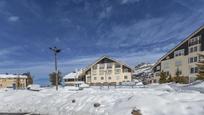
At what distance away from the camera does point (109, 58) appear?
9700cm

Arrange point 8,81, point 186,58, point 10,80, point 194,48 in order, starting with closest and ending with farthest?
point 194,48 → point 186,58 → point 8,81 → point 10,80

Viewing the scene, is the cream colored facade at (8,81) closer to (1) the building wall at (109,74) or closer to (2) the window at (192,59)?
(1) the building wall at (109,74)

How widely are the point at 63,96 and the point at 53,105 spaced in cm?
183

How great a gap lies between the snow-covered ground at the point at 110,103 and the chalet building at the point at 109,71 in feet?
227

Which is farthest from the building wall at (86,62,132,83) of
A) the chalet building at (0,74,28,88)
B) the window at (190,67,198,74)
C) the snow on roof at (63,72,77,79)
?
the chalet building at (0,74,28,88)

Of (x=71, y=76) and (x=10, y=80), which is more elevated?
(x=71, y=76)

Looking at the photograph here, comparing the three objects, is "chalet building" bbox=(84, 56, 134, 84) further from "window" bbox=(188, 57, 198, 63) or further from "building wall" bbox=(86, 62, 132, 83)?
"window" bbox=(188, 57, 198, 63)

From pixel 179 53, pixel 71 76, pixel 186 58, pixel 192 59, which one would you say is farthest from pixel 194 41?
pixel 71 76

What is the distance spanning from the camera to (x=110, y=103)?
17781mm

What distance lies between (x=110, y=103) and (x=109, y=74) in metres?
81.4

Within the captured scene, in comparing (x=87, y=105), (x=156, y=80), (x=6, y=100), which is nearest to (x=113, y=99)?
(x=87, y=105)

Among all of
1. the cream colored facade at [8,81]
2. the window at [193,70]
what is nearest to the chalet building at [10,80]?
the cream colored facade at [8,81]

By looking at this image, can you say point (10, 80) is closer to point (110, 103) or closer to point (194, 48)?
point (194, 48)

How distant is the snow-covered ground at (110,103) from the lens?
13.3m
